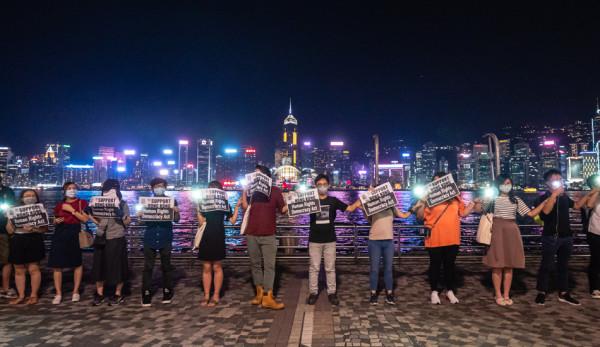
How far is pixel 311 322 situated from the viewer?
5926mm

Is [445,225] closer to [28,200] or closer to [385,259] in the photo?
[385,259]

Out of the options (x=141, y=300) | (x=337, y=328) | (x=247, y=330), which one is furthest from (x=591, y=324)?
(x=141, y=300)

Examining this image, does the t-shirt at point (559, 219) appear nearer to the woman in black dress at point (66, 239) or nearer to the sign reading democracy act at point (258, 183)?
the sign reading democracy act at point (258, 183)

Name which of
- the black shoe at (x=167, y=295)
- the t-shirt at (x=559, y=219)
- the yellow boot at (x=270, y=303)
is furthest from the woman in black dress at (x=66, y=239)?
the t-shirt at (x=559, y=219)

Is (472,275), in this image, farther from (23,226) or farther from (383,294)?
(23,226)

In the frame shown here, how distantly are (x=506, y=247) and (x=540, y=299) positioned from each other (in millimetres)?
1219

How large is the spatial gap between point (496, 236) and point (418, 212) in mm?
1532

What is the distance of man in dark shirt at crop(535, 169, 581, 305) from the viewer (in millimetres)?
6930

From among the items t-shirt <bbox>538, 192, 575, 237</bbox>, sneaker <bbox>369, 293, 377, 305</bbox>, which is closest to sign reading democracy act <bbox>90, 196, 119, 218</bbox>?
sneaker <bbox>369, 293, 377, 305</bbox>

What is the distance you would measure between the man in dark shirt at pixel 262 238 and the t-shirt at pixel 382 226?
1.88 metres

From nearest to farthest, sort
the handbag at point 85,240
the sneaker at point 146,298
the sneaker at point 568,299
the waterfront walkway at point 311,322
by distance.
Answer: the waterfront walkway at point 311,322, the sneaker at point 568,299, the sneaker at point 146,298, the handbag at point 85,240

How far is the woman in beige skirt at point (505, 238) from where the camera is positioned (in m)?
6.79

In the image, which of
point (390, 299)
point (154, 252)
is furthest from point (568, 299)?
point (154, 252)

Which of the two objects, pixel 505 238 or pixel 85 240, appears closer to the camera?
pixel 505 238
